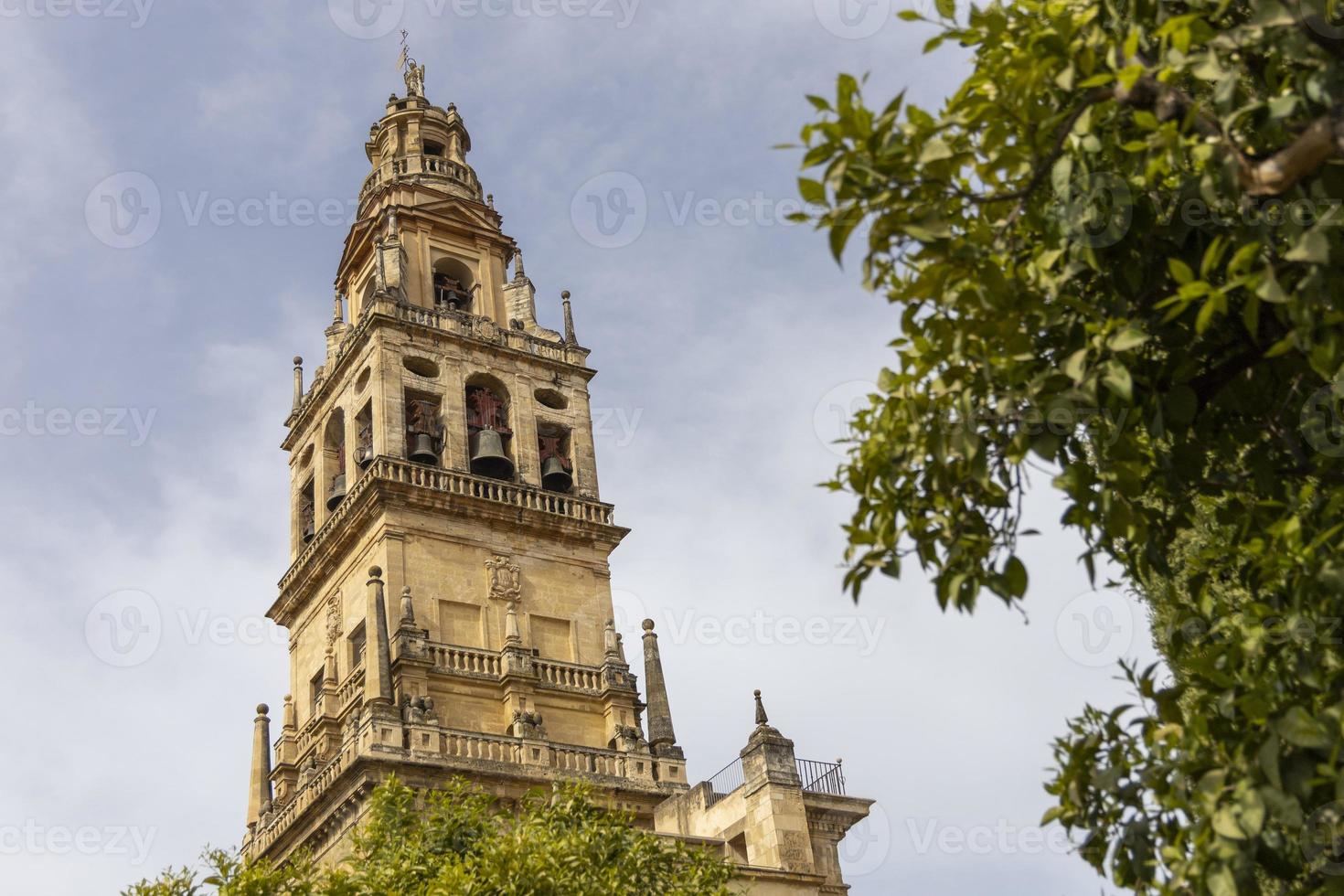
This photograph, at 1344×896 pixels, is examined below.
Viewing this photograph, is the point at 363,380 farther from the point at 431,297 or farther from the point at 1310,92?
the point at 1310,92

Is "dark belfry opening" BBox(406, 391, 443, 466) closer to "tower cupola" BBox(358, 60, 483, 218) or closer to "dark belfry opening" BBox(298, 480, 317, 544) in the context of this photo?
"dark belfry opening" BBox(298, 480, 317, 544)

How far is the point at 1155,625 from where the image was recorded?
13273 millimetres

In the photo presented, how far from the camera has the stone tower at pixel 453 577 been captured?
1078 inches

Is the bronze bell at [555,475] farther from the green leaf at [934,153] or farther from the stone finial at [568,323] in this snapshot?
the green leaf at [934,153]

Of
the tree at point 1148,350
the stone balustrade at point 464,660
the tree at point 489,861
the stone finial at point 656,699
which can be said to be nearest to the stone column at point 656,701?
the stone finial at point 656,699

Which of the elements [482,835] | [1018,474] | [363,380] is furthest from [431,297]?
[1018,474]

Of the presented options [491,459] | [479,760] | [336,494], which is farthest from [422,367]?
[479,760]

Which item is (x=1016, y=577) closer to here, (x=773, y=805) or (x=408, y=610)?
(x=773, y=805)

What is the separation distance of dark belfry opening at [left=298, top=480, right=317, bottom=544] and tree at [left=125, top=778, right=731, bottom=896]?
16.0 m

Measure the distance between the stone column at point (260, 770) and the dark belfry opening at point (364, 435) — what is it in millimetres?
5801

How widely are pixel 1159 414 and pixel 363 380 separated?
2892 cm

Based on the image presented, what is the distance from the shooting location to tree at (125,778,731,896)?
1658cm

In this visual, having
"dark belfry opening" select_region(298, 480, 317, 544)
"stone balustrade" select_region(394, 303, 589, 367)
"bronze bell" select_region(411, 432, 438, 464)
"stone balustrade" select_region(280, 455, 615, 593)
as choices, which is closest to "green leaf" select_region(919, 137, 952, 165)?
"stone balustrade" select_region(280, 455, 615, 593)

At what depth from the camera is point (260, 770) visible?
104ft
